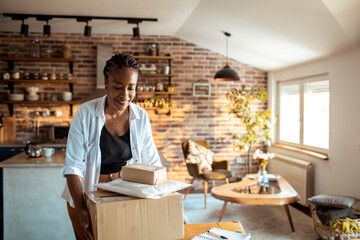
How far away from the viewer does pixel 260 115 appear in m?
5.30

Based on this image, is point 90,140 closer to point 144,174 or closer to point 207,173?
point 144,174

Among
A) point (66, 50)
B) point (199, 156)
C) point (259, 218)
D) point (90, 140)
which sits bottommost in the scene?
point (259, 218)

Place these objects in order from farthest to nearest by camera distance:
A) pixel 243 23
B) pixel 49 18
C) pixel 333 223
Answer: pixel 49 18, pixel 243 23, pixel 333 223

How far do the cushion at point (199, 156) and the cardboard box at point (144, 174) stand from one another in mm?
3649

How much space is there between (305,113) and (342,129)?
3.51ft

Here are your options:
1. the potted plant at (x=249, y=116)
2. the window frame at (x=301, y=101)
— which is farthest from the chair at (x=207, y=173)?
the window frame at (x=301, y=101)

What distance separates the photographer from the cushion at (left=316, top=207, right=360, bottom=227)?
319 cm

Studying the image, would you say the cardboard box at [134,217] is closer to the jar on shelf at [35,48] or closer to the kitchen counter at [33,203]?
the kitchen counter at [33,203]

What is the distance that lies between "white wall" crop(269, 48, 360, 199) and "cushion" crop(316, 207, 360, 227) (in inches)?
20.1

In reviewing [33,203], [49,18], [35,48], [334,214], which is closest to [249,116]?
[334,214]

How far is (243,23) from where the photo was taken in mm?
4062

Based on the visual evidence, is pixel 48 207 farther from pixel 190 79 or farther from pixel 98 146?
pixel 190 79

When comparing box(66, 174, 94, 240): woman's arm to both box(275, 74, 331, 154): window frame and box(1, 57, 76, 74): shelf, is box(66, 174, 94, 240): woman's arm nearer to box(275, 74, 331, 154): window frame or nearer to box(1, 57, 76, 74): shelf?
box(275, 74, 331, 154): window frame

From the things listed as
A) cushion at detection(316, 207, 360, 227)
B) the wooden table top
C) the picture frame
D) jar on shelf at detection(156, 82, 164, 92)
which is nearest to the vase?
the wooden table top
